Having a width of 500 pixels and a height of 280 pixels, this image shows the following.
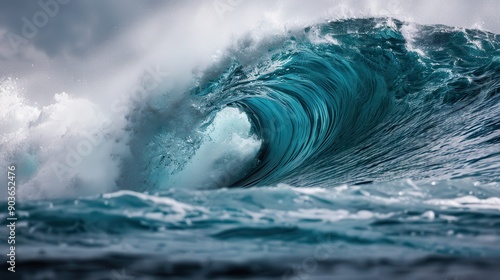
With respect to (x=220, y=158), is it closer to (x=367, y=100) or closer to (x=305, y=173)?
(x=305, y=173)

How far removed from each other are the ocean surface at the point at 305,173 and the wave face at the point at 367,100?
44 millimetres

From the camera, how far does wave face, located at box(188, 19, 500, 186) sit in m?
7.98

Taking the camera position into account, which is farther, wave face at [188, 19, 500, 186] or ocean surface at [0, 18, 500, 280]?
wave face at [188, 19, 500, 186]

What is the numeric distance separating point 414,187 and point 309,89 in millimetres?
7524

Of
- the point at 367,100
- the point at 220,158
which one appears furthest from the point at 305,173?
the point at 367,100

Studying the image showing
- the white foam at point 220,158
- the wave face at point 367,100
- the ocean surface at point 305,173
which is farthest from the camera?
the white foam at point 220,158

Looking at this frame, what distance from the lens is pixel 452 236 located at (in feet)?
10.4

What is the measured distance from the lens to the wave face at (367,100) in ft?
26.2

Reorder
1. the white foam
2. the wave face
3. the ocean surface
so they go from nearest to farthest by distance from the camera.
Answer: the ocean surface < the wave face < the white foam

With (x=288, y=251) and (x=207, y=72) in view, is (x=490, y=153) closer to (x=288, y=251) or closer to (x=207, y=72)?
(x=288, y=251)

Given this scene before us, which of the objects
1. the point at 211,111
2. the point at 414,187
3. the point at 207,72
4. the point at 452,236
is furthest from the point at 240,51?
the point at 452,236

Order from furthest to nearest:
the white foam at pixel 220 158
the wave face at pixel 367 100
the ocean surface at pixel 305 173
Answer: the white foam at pixel 220 158
the wave face at pixel 367 100
the ocean surface at pixel 305 173

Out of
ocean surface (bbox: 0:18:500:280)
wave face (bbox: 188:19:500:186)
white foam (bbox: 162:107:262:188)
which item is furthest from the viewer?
white foam (bbox: 162:107:262:188)

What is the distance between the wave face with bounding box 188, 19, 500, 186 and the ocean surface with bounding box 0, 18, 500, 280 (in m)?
0.04
